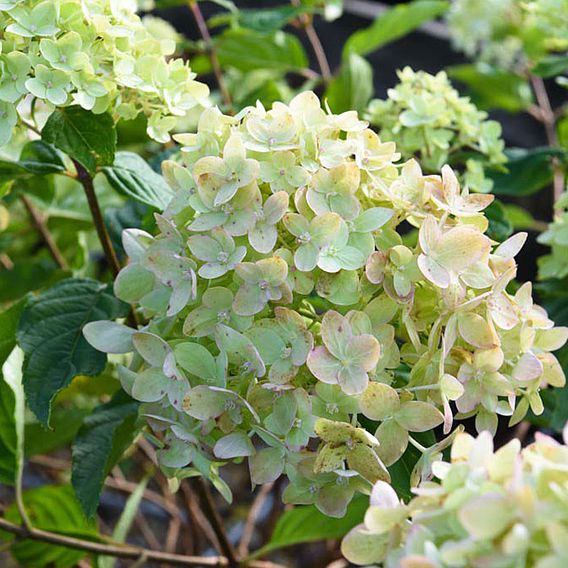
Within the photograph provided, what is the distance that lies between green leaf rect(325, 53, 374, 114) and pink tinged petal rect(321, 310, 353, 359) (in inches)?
29.2

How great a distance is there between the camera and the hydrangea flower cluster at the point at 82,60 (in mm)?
715

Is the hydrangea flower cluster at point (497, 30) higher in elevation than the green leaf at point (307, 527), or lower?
higher

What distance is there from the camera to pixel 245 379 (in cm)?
65

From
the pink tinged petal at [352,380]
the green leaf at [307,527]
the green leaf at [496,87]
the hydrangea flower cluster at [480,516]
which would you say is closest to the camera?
the hydrangea flower cluster at [480,516]

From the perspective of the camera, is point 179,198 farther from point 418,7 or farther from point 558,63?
point 418,7

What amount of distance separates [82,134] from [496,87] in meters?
1.33

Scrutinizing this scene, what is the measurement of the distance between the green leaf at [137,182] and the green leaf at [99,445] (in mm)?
210

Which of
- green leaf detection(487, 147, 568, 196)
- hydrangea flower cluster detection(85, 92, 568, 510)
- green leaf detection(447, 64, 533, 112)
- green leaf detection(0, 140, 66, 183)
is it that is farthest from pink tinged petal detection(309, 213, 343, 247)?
green leaf detection(447, 64, 533, 112)

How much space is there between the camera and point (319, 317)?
69 centimetres

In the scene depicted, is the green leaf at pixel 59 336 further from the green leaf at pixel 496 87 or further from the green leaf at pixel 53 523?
the green leaf at pixel 496 87

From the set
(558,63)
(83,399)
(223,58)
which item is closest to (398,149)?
(558,63)

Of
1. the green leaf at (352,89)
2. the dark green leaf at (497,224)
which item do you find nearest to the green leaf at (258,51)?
the green leaf at (352,89)

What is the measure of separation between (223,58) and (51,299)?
761 mm

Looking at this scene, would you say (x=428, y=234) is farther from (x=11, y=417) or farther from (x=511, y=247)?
(x=11, y=417)
